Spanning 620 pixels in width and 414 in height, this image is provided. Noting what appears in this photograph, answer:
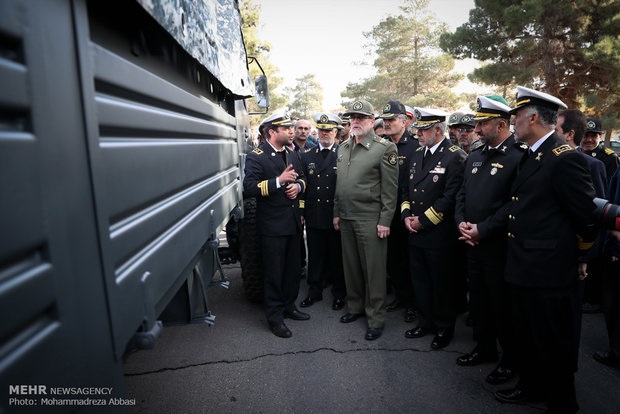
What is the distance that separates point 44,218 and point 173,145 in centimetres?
89

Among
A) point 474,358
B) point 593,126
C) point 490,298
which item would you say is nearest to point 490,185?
point 490,298

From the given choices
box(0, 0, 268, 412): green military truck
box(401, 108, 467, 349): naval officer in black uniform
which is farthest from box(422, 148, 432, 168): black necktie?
box(0, 0, 268, 412): green military truck

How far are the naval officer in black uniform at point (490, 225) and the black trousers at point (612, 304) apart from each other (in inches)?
37.7

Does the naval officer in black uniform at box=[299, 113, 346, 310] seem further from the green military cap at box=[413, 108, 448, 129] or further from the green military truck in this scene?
the green military truck

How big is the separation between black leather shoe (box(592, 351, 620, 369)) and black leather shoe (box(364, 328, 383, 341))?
174 centimetres

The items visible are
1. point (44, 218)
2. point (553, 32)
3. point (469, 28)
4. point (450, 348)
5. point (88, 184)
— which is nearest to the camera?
point (44, 218)

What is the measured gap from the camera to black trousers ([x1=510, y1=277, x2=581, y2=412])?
7.41 ft

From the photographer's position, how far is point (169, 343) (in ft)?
10.9

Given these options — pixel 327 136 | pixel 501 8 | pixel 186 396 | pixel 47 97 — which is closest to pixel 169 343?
pixel 186 396

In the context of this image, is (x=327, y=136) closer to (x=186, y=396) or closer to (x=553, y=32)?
(x=186, y=396)

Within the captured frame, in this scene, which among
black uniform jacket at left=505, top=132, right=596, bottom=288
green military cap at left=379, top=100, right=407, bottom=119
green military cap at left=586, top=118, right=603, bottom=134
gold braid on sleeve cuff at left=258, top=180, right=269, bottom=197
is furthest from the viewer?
green military cap at left=586, top=118, right=603, bottom=134

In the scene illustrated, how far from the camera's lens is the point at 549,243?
2.21 metres

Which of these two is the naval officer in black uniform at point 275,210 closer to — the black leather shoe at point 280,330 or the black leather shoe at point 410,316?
the black leather shoe at point 280,330

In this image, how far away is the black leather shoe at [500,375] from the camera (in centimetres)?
270
